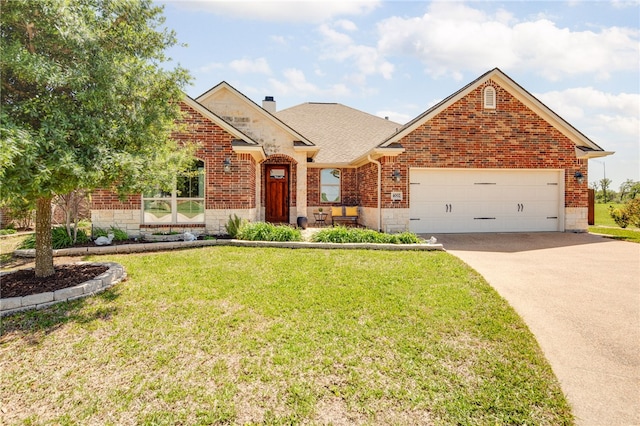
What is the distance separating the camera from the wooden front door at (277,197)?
604 inches

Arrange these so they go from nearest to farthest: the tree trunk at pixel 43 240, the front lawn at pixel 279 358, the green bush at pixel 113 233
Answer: the front lawn at pixel 279 358
the tree trunk at pixel 43 240
the green bush at pixel 113 233

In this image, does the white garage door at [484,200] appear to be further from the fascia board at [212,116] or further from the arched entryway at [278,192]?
the fascia board at [212,116]

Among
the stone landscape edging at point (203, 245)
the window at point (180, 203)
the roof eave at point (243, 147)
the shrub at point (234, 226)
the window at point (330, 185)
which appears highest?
the roof eave at point (243, 147)

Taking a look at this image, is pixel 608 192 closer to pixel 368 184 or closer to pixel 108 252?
pixel 368 184

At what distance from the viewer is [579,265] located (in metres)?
7.60

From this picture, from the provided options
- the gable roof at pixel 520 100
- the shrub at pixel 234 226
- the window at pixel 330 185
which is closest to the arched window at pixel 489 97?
the gable roof at pixel 520 100

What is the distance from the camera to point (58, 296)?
5.04m

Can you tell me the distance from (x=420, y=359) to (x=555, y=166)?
1255 centimetres

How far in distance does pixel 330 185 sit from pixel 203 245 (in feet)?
27.3

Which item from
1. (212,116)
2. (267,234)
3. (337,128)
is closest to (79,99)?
(267,234)

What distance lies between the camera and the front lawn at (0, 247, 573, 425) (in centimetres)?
285

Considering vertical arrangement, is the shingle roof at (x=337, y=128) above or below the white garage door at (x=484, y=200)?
above

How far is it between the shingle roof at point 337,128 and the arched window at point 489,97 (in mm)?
5094

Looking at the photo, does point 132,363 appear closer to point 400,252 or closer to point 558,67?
point 400,252
